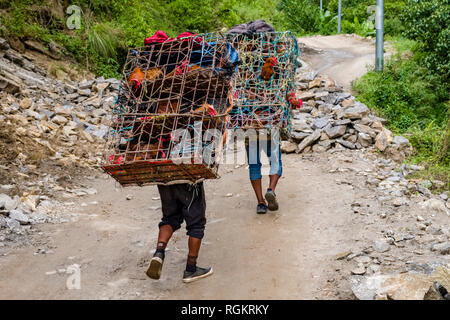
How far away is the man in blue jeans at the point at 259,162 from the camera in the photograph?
5.21 meters

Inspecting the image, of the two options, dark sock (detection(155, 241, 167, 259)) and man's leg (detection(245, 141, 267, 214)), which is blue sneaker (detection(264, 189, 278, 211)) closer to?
man's leg (detection(245, 141, 267, 214))

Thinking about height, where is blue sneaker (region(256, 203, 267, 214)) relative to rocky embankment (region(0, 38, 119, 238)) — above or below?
below

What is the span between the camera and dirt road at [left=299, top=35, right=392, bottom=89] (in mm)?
14641

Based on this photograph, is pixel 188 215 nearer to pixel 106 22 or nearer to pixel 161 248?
pixel 161 248

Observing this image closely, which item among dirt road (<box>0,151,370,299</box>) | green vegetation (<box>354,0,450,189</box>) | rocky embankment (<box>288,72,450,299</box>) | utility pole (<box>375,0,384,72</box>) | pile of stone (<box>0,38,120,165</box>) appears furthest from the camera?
utility pole (<box>375,0,384,72</box>)

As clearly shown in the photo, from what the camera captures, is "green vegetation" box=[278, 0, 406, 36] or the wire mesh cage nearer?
the wire mesh cage

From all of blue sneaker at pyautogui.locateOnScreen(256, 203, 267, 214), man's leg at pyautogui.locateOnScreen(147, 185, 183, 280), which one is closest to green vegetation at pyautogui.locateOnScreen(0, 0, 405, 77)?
blue sneaker at pyautogui.locateOnScreen(256, 203, 267, 214)

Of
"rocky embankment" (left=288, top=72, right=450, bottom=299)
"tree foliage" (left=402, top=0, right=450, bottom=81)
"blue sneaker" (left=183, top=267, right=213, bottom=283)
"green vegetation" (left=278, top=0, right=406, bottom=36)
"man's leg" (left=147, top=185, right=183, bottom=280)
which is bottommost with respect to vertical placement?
"blue sneaker" (left=183, top=267, right=213, bottom=283)

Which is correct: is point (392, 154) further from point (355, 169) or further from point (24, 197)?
point (24, 197)

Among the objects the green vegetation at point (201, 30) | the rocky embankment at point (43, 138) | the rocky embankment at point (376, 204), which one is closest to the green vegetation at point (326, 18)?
the green vegetation at point (201, 30)

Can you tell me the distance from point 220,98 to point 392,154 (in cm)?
470

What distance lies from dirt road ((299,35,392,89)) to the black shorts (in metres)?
9.88

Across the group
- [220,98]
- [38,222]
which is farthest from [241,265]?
[38,222]

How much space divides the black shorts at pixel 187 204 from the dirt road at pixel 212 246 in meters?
0.47
